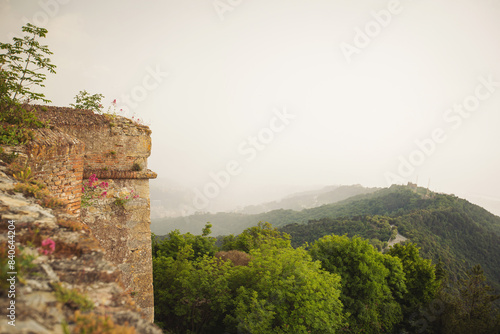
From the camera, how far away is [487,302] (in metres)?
22.3

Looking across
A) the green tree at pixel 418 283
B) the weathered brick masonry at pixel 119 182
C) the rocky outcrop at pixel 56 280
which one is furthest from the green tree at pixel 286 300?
the green tree at pixel 418 283

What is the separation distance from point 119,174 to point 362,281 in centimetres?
1779

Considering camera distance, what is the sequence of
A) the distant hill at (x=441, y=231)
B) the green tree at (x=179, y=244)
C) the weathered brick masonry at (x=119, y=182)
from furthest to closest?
the distant hill at (x=441, y=231)
the green tree at (x=179, y=244)
the weathered brick masonry at (x=119, y=182)

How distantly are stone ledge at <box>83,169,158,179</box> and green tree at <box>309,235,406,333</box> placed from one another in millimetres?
15474

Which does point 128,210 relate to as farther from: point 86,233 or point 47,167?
point 86,233

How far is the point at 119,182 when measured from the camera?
7145mm

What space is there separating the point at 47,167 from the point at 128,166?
270cm

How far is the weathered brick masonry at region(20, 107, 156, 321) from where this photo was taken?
659cm

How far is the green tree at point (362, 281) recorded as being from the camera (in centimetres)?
1627

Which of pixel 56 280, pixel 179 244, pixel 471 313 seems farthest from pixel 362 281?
pixel 56 280

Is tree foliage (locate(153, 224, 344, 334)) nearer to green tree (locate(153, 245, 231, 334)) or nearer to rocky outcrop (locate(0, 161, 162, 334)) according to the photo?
green tree (locate(153, 245, 231, 334))

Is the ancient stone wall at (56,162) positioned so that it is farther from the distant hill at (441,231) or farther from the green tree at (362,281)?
the distant hill at (441,231)

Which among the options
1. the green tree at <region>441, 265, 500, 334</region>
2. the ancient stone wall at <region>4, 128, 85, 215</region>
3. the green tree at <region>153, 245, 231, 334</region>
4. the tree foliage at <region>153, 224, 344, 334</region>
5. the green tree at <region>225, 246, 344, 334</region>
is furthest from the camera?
the green tree at <region>441, 265, 500, 334</region>

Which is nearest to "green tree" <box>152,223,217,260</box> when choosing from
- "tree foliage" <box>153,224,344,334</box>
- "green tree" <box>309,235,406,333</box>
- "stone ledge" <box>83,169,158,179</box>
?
"tree foliage" <box>153,224,344,334</box>
